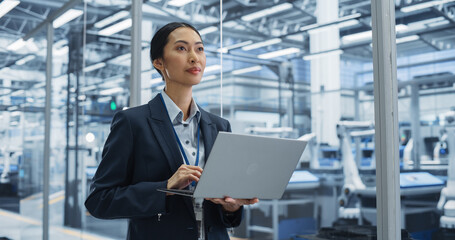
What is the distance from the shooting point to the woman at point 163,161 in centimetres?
135

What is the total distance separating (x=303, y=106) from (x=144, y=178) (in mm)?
4997

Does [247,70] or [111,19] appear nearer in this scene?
[111,19]

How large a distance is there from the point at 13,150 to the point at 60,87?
0.84 m

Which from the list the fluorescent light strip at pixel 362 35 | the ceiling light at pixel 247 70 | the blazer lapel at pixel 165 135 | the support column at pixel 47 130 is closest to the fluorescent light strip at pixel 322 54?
the fluorescent light strip at pixel 362 35

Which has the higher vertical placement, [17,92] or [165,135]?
[17,92]

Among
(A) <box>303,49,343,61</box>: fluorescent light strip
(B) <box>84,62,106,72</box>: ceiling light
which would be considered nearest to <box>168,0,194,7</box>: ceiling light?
(B) <box>84,62,106,72</box>: ceiling light

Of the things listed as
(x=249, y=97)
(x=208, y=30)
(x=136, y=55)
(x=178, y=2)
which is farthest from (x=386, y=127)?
(x=249, y=97)

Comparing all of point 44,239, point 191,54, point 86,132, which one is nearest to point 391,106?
point 191,54

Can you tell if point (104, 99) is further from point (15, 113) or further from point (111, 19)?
point (15, 113)

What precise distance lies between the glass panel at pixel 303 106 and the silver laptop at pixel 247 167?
3.07 meters

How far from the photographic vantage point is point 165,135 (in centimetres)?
141

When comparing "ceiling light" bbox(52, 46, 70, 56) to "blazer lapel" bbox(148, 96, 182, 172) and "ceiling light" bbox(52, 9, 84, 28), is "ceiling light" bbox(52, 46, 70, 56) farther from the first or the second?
"blazer lapel" bbox(148, 96, 182, 172)

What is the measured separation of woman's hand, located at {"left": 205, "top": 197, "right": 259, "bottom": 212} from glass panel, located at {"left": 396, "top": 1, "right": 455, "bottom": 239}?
0.75m

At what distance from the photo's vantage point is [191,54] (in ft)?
4.77
